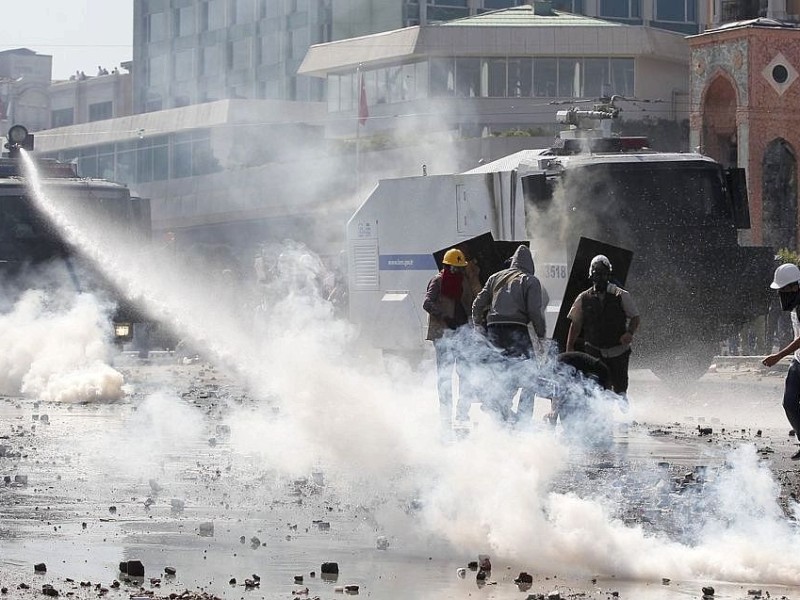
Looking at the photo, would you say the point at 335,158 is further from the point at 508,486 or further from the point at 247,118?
the point at 508,486

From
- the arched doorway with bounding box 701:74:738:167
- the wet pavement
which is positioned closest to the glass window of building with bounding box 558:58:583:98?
the arched doorway with bounding box 701:74:738:167

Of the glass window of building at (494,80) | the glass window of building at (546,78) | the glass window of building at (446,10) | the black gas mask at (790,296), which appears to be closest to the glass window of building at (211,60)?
the glass window of building at (446,10)

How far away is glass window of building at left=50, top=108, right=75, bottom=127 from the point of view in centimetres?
10356

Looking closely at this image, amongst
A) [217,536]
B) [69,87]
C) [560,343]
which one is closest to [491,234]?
[560,343]

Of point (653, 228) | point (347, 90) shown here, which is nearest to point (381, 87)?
point (347, 90)

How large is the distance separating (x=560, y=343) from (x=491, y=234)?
9.69ft

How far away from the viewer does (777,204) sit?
4516 cm

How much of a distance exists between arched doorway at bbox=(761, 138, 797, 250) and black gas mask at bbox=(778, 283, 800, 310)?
107 ft

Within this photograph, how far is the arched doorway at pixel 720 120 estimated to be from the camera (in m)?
45.8

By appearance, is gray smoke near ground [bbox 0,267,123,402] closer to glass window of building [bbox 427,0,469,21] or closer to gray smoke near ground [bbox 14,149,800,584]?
gray smoke near ground [bbox 14,149,800,584]

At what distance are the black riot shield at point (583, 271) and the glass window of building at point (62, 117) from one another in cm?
8710

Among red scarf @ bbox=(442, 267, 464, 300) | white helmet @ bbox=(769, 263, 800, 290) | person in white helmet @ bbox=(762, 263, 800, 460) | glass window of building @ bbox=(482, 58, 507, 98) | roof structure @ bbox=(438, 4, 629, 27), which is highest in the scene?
roof structure @ bbox=(438, 4, 629, 27)

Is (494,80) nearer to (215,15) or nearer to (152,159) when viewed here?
(215,15)

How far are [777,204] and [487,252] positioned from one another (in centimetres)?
2720
